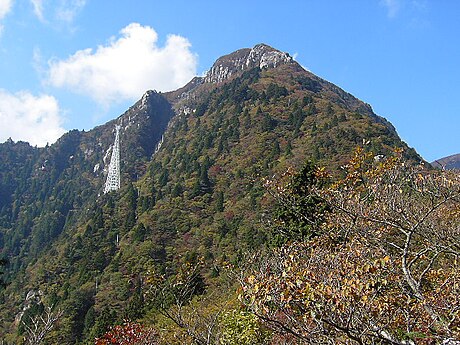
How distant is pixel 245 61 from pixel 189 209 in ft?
335

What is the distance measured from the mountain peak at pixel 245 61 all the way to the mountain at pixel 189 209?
1936mm

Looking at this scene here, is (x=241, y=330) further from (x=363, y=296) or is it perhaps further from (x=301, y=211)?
(x=301, y=211)

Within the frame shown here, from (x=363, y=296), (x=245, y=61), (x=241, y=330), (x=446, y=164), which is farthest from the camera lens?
(x=245, y=61)

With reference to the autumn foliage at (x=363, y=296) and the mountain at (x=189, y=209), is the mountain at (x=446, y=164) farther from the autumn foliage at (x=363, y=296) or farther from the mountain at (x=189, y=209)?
the mountain at (x=189, y=209)

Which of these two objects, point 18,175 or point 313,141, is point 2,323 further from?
point 18,175

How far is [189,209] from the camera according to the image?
6412cm

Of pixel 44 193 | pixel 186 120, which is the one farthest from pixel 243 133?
pixel 44 193

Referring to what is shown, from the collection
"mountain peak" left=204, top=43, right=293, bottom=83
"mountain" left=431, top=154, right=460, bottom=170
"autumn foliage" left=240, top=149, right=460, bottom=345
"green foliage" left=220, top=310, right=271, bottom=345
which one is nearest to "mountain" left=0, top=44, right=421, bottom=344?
"mountain peak" left=204, top=43, right=293, bottom=83

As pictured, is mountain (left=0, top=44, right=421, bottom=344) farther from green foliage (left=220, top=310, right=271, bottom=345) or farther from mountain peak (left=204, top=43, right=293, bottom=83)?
green foliage (left=220, top=310, right=271, bottom=345)

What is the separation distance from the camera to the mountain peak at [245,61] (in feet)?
447

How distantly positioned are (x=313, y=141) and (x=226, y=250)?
25624 mm

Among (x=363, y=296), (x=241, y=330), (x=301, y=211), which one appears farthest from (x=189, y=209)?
(x=363, y=296)

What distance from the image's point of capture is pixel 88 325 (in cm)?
4741

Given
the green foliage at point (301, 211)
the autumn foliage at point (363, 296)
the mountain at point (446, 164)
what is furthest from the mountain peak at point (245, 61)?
the autumn foliage at point (363, 296)
